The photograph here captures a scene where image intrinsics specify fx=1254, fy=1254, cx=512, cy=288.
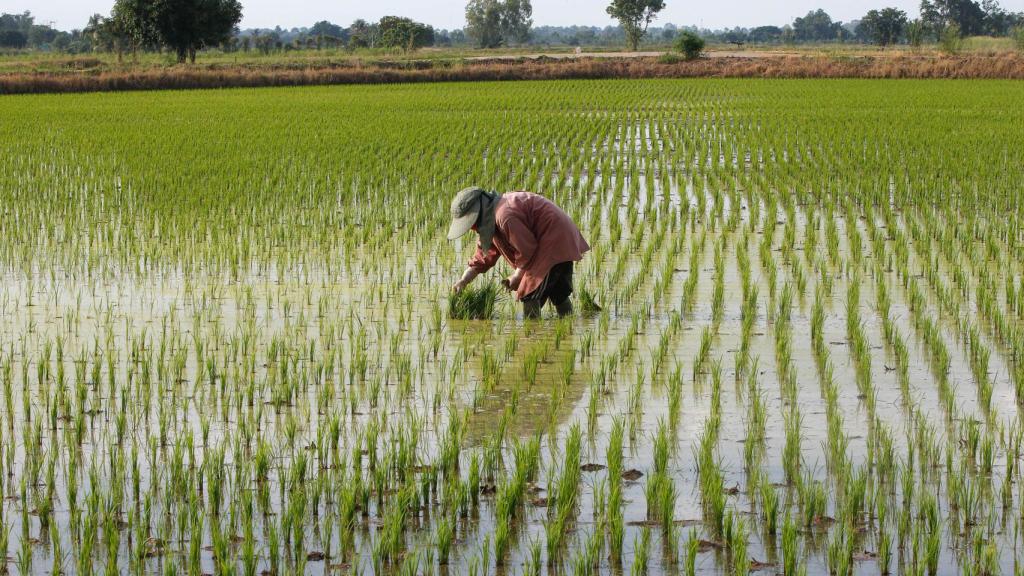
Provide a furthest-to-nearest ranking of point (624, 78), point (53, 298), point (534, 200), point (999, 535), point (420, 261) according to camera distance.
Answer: point (624, 78) < point (420, 261) < point (53, 298) < point (534, 200) < point (999, 535)

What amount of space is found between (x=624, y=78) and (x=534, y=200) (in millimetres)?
30917

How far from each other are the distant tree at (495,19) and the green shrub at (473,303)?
83.5 meters

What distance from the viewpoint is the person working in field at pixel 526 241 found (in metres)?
5.35

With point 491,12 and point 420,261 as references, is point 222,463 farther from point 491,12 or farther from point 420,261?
point 491,12

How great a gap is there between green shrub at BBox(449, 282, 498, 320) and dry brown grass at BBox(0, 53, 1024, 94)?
28138mm

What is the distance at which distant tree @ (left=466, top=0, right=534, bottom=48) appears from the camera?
89500 mm

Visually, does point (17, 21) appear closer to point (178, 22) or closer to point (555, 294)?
point (178, 22)

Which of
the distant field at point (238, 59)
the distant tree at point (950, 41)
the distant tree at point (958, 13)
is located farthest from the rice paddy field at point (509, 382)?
the distant tree at point (958, 13)

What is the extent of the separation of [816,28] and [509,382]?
120 m

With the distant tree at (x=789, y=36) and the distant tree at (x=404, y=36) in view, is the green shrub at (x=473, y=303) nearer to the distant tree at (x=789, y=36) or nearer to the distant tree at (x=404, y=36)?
the distant tree at (x=404, y=36)

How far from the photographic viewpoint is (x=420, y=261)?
7.19 metres

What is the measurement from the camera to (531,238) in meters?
5.54

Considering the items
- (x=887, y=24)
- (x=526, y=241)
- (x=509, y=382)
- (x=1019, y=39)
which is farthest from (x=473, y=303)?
(x=887, y=24)

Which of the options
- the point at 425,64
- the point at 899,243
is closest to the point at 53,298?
the point at 899,243
